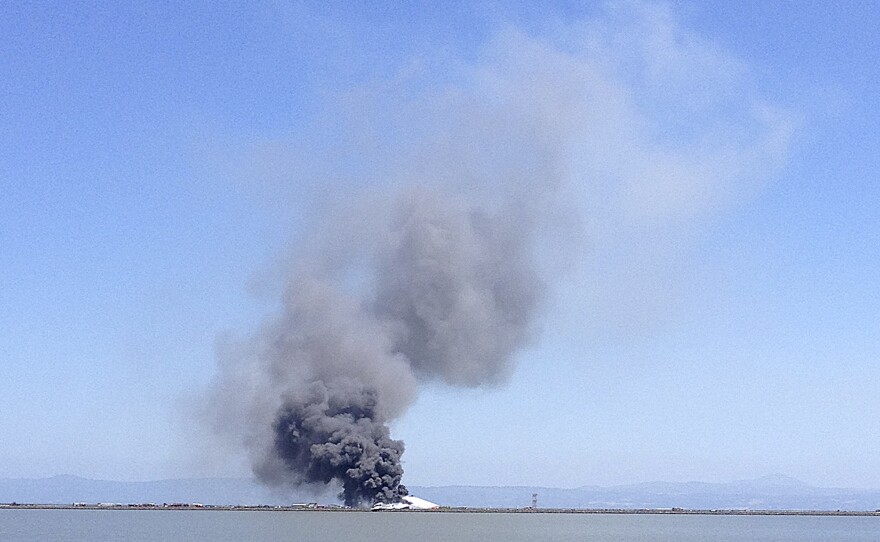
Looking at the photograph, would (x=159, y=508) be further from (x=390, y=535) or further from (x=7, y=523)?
(x=390, y=535)

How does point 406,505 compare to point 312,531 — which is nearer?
point 312,531

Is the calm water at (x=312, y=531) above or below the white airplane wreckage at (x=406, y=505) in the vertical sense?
below

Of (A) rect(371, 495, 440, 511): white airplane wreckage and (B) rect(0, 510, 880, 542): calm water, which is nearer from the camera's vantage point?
(B) rect(0, 510, 880, 542): calm water

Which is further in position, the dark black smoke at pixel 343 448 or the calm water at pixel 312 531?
the dark black smoke at pixel 343 448

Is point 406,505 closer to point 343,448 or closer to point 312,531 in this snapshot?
point 343,448

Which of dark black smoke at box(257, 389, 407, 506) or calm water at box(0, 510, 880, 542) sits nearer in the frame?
calm water at box(0, 510, 880, 542)

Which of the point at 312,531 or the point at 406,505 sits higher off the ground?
the point at 406,505

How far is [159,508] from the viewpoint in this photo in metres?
173

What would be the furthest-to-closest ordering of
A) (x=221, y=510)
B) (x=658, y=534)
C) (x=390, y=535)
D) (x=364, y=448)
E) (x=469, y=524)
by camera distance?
(x=221, y=510)
(x=364, y=448)
(x=469, y=524)
(x=658, y=534)
(x=390, y=535)

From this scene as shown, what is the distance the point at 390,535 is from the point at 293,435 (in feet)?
166

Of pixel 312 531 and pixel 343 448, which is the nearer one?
pixel 312 531

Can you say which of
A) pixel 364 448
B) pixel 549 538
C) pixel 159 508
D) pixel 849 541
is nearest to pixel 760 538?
pixel 849 541

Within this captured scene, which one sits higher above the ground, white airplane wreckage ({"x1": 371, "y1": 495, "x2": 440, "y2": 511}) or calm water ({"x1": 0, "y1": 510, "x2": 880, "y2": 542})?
white airplane wreckage ({"x1": 371, "y1": 495, "x2": 440, "y2": 511})

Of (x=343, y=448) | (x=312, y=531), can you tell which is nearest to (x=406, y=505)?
(x=343, y=448)
